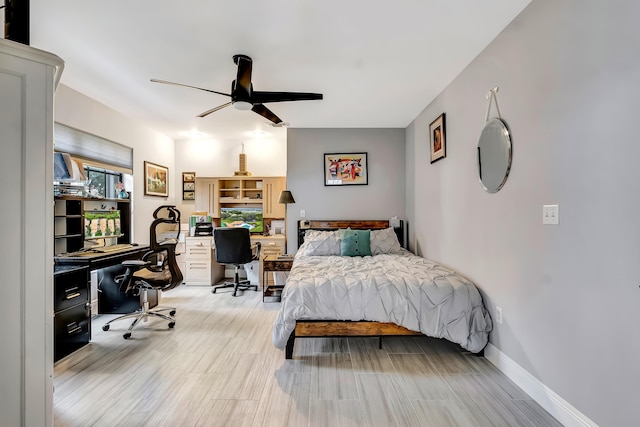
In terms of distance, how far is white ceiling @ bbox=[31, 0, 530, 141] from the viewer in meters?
1.94

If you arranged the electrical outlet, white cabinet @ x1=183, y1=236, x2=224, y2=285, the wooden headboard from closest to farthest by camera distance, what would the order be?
the electrical outlet
the wooden headboard
white cabinet @ x1=183, y1=236, x2=224, y2=285

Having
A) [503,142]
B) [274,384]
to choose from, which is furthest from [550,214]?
[274,384]

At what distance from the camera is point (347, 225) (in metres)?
4.57

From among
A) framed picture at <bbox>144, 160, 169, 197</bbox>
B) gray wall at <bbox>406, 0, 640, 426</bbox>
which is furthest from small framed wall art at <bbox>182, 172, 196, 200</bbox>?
gray wall at <bbox>406, 0, 640, 426</bbox>

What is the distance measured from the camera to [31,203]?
1021mm

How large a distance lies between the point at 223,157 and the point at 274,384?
14.1 ft

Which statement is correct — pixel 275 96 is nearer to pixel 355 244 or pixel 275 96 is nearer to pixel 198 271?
pixel 355 244

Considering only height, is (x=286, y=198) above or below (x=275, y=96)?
below

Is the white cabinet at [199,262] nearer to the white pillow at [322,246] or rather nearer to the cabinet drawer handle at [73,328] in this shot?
the white pillow at [322,246]

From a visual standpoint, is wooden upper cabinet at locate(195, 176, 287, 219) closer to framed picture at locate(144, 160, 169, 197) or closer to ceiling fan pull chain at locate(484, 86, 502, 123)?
framed picture at locate(144, 160, 169, 197)

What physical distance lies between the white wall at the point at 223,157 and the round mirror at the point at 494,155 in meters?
3.55

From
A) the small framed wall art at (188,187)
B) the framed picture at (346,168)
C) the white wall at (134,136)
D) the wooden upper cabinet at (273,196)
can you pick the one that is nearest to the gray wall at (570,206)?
the framed picture at (346,168)

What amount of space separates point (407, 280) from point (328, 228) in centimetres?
224

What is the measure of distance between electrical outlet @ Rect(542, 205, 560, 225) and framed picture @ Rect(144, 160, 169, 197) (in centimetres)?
495
